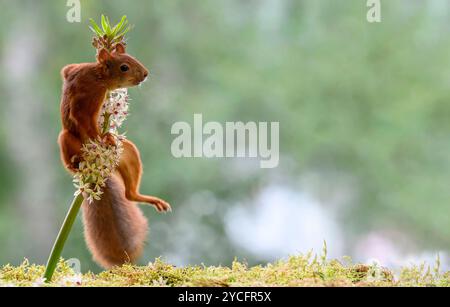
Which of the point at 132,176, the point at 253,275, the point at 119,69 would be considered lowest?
the point at 253,275

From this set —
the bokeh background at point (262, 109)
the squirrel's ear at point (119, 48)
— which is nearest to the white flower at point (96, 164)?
the squirrel's ear at point (119, 48)

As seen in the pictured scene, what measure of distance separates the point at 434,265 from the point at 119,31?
2.06 ft

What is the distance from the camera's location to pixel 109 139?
1002mm

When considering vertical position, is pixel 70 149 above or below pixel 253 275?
above

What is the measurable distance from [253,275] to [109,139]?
0.32 metres

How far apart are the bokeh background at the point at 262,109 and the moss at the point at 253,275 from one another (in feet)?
4.67

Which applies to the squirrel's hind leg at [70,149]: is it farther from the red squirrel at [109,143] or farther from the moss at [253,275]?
the moss at [253,275]

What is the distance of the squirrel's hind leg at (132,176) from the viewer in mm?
1068

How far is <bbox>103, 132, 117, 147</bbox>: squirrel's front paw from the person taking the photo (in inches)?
39.2

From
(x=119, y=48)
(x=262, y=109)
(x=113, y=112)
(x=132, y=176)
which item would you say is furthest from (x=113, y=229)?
(x=262, y=109)

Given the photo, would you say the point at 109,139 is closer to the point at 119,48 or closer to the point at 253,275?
the point at 119,48

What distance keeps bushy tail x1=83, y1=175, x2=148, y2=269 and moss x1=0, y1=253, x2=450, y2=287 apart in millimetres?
28

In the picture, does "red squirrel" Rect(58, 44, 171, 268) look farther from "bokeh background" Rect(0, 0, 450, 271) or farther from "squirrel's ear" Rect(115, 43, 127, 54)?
"bokeh background" Rect(0, 0, 450, 271)

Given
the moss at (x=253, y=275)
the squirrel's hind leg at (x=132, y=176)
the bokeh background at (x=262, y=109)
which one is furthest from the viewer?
the bokeh background at (x=262, y=109)
